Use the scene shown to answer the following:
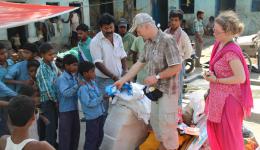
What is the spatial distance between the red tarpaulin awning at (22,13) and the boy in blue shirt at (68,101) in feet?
2.51

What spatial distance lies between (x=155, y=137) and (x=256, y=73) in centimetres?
582

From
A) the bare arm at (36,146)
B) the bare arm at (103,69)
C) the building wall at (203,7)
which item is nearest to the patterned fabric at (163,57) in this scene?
the bare arm at (103,69)

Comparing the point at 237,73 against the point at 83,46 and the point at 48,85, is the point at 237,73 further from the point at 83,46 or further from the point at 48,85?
the point at 83,46

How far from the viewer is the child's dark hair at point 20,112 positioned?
223cm

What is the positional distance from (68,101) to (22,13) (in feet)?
4.87

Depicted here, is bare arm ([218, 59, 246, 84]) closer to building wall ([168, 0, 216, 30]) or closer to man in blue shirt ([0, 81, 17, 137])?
man in blue shirt ([0, 81, 17, 137])

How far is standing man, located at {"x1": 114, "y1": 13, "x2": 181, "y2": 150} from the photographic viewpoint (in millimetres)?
3541

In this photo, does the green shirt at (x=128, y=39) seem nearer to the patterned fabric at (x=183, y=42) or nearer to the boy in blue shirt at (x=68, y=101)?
the patterned fabric at (x=183, y=42)

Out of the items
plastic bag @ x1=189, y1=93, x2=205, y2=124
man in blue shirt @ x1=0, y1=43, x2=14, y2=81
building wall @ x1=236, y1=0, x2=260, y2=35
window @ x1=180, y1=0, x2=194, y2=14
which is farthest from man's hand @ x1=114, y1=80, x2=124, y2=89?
window @ x1=180, y1=0, x2=194, y2=14

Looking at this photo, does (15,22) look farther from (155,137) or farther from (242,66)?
(242,66)

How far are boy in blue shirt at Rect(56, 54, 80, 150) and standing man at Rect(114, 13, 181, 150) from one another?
799 mm

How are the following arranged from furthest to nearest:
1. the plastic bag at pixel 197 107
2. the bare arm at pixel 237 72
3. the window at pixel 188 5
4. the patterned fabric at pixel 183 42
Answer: the window at pixel 188 5
the patterned fabric at pixel 183 42
the plastic bag at pixel 197 107
the bare arm at pixel 237 72

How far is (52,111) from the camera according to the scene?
13.6 ft

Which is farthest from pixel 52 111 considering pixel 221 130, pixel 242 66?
pixel 242 66
